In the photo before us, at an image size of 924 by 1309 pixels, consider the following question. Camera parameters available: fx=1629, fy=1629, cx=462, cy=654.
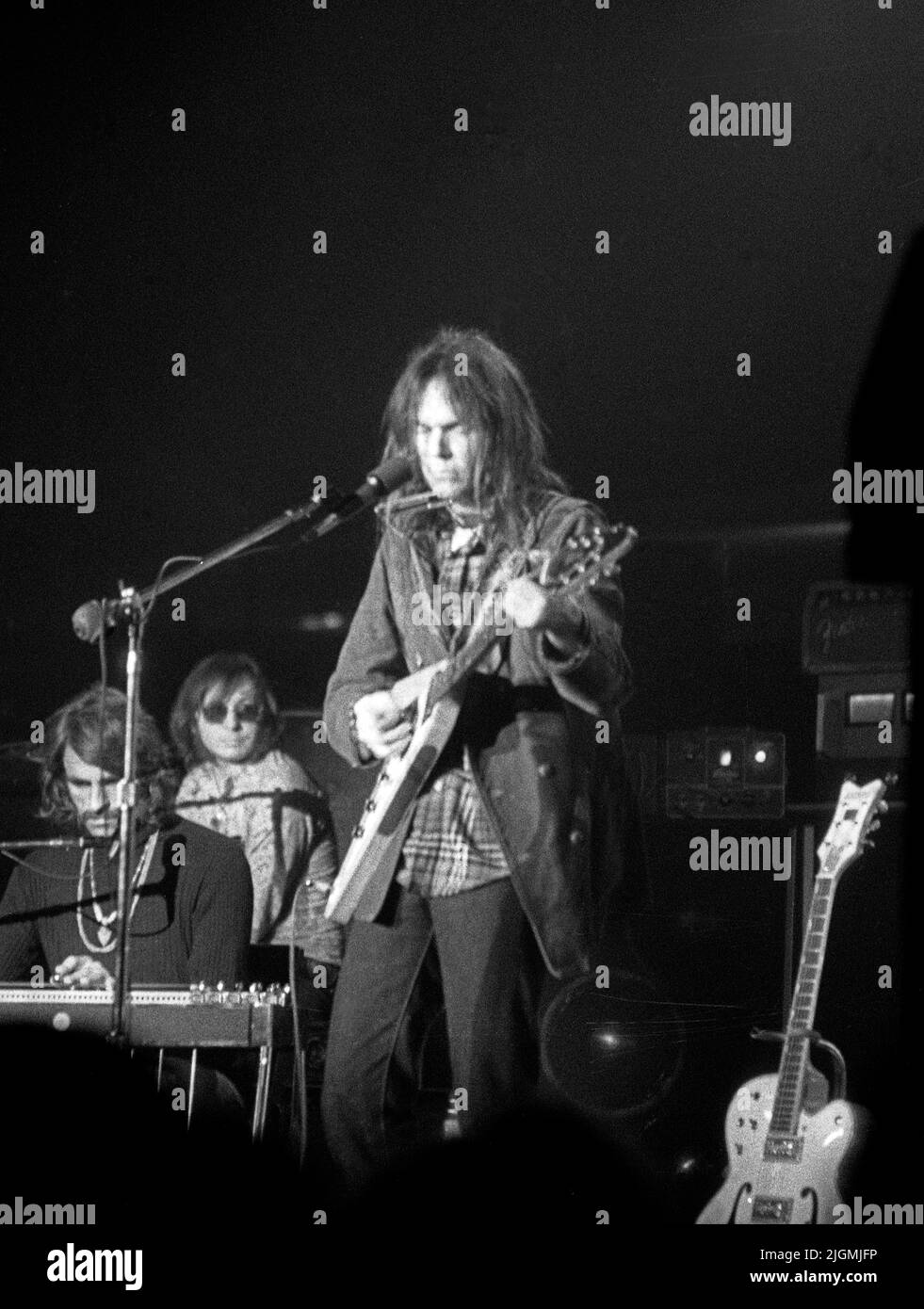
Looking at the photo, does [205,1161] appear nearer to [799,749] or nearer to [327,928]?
[327,928]

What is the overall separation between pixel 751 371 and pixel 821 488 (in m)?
0.28

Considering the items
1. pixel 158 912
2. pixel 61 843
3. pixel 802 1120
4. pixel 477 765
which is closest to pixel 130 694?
pixel 61 843

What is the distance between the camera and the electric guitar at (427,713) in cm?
311

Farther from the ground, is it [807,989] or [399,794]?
[399,794]

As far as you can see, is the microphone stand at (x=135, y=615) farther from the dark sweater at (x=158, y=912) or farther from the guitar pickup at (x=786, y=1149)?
the guitar pickup at (x=786, y=1149)

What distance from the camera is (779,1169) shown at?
3.14 m

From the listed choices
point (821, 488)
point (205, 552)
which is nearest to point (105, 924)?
point (205, 552)

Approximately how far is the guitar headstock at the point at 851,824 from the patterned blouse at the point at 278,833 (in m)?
0.98

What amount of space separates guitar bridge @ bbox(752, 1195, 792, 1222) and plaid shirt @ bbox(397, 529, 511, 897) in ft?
2.71

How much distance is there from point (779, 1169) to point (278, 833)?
3.87 ft

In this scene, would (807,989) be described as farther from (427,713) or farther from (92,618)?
(92,618)

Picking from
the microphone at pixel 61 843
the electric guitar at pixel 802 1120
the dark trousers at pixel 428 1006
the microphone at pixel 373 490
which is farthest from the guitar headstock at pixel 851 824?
the microphone at pixel 61 843

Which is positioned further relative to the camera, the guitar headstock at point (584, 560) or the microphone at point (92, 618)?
the microphone at point (92, 618)
